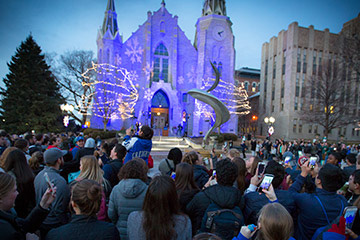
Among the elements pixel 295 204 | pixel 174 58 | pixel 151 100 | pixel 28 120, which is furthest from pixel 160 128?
pixel 295 204

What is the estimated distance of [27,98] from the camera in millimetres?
24703

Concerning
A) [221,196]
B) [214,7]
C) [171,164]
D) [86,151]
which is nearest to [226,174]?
[221,196]

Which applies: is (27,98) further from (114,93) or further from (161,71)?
(161,71)

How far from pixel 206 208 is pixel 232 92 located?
3186cm

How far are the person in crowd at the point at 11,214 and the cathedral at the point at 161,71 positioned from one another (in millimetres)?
26913

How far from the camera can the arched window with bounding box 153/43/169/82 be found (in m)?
31.8

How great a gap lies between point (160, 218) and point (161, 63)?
3156 cm

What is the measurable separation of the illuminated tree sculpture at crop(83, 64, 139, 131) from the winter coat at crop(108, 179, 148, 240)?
87.0 ft

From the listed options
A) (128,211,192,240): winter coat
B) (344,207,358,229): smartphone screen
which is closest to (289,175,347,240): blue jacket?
(344,207,358,229): smartphone screen

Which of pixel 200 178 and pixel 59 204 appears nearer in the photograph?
pixel 59 204

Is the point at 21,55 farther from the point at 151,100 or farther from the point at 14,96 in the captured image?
the point at 151,100

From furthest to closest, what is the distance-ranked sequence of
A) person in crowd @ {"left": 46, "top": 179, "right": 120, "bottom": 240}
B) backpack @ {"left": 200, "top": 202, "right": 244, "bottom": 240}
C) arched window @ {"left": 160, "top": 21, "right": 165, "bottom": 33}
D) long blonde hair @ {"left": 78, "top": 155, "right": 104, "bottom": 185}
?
arched window @ {"left": 160, "top": 21, "right": 165, "bottom": 33} < long blonde hair @ {"left": 78, "top": 155, "right": 104, "bottom": 185} < backpack @ {"left": 200, "top": 202, "right": 244, "bottom": 240} < person in crowd @ {"left": 46, "top": 179, "right": 120, "bottom": 240}

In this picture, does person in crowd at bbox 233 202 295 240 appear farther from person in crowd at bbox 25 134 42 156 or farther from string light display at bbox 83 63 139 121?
string light display at bbox 83 63 139 121

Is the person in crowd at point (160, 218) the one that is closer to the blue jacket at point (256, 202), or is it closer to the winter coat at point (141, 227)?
the winter coat at point (141, 227)
